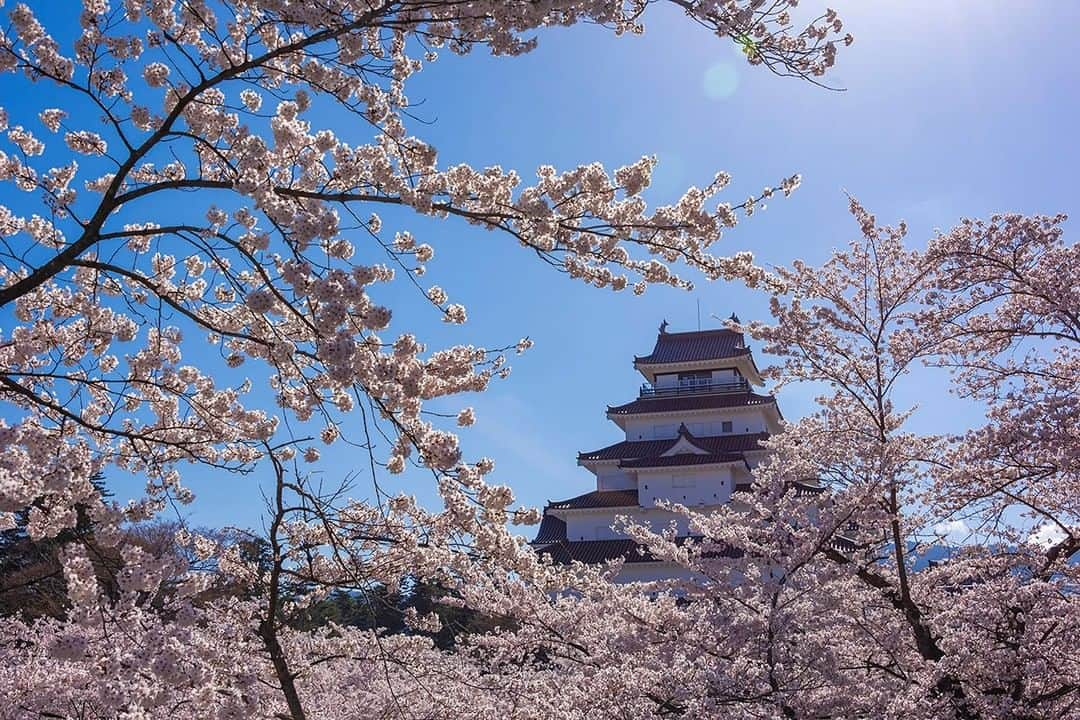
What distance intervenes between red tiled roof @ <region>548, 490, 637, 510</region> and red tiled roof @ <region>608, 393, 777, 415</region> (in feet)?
10.5

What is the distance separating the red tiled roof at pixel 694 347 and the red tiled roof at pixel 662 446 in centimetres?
329

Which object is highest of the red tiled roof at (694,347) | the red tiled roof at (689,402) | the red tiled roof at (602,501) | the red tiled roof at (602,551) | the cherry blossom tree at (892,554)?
the red tiled roof at (694,347)

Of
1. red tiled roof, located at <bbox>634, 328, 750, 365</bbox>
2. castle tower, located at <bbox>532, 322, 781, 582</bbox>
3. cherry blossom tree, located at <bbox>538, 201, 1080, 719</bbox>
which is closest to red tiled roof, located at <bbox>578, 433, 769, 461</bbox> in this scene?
castle tower, located at <bbox>532, 322, 781, 582</bbox>

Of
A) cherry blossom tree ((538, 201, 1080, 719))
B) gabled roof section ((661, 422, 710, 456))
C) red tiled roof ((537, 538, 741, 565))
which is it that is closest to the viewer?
cherry blossom tree ((538, 201, 1080, 719))

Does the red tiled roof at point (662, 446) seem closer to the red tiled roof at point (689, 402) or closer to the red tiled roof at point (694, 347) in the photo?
the red tiled roof at point (689, 402)

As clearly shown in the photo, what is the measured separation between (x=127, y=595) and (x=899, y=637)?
284 inches

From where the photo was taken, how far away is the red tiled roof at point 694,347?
109ft

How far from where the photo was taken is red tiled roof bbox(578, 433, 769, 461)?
30281 millimetres

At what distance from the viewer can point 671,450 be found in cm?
3039

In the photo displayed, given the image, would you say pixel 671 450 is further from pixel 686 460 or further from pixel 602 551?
pixel 602 551

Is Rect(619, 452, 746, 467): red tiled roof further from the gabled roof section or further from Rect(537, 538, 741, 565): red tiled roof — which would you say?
Rect(537, 538, 741, 565): red tiled roof

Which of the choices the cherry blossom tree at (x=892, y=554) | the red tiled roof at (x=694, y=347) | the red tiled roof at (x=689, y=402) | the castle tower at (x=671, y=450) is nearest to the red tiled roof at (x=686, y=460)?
the castle tower at (x=671, y=450)

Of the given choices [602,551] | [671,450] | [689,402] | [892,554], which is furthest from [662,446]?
[892,554]

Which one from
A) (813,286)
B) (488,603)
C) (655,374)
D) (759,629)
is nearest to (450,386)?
(759,629)
